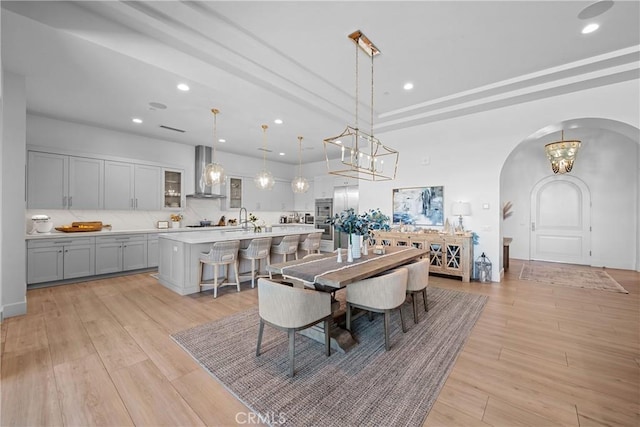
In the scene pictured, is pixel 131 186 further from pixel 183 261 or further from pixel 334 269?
pixel 334 269

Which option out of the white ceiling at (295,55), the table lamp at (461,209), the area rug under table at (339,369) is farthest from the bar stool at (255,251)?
the table lamp at (461,209)

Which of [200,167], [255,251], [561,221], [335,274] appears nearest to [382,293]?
[335,274]

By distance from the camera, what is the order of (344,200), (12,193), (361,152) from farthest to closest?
1. (344,200)
2. (361,152)
3. (12,193)

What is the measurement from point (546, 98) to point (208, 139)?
21.7 feet

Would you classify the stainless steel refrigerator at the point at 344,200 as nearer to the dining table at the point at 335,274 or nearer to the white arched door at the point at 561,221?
the dining table at the point at 335,274

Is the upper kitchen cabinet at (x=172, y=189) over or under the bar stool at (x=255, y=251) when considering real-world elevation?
over

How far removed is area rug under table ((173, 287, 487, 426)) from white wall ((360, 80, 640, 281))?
2409 mm

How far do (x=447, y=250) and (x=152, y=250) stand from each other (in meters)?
6.03

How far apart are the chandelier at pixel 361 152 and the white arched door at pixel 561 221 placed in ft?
13.4

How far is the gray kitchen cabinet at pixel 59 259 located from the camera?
417 centimetres

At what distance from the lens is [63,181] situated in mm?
4699

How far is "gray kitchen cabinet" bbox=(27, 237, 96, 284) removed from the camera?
4172mm

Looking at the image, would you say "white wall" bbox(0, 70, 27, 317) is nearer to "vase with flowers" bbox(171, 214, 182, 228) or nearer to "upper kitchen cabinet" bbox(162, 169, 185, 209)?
"upper kitchen cabinet" bbox(162, 169, 185, 209)

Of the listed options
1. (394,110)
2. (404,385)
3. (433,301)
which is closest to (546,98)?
(394,110)
